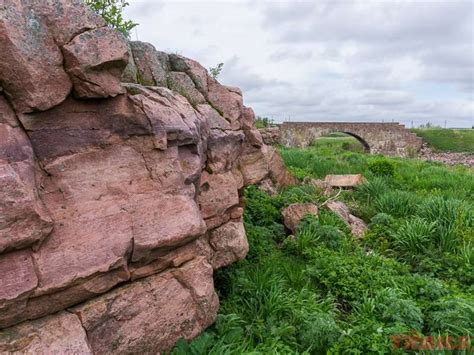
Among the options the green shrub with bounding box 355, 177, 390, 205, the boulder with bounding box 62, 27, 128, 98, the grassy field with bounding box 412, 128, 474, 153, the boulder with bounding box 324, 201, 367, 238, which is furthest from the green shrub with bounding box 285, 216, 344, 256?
the grassy field with bounding box 412, 128, 474, 153

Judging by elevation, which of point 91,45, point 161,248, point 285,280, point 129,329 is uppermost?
point 91,45

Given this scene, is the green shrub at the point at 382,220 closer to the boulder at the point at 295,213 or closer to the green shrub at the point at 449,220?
the green shrub at the point at 449,220

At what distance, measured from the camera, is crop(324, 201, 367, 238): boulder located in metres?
8.29

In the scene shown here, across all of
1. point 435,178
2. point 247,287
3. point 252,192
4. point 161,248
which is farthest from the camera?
point 435,178

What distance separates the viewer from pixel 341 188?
439 inches

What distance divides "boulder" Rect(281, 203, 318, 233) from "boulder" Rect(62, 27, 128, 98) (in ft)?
16.0

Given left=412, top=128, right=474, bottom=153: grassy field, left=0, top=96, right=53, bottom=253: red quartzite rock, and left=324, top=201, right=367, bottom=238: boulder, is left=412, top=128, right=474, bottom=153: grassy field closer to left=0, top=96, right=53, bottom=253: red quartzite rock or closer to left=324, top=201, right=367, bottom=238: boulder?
left=324, top=201, right=367, bottom=238: boulder

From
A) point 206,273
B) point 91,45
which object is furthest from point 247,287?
point 91,45

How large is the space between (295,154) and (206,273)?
1112cm

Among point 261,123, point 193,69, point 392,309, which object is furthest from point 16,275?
point 261,123

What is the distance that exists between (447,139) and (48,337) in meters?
40.5

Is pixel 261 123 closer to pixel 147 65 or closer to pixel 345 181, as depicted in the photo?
pixel 345 181

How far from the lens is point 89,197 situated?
11.8 feet

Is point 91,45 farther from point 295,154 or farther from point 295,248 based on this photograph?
point 295,154
